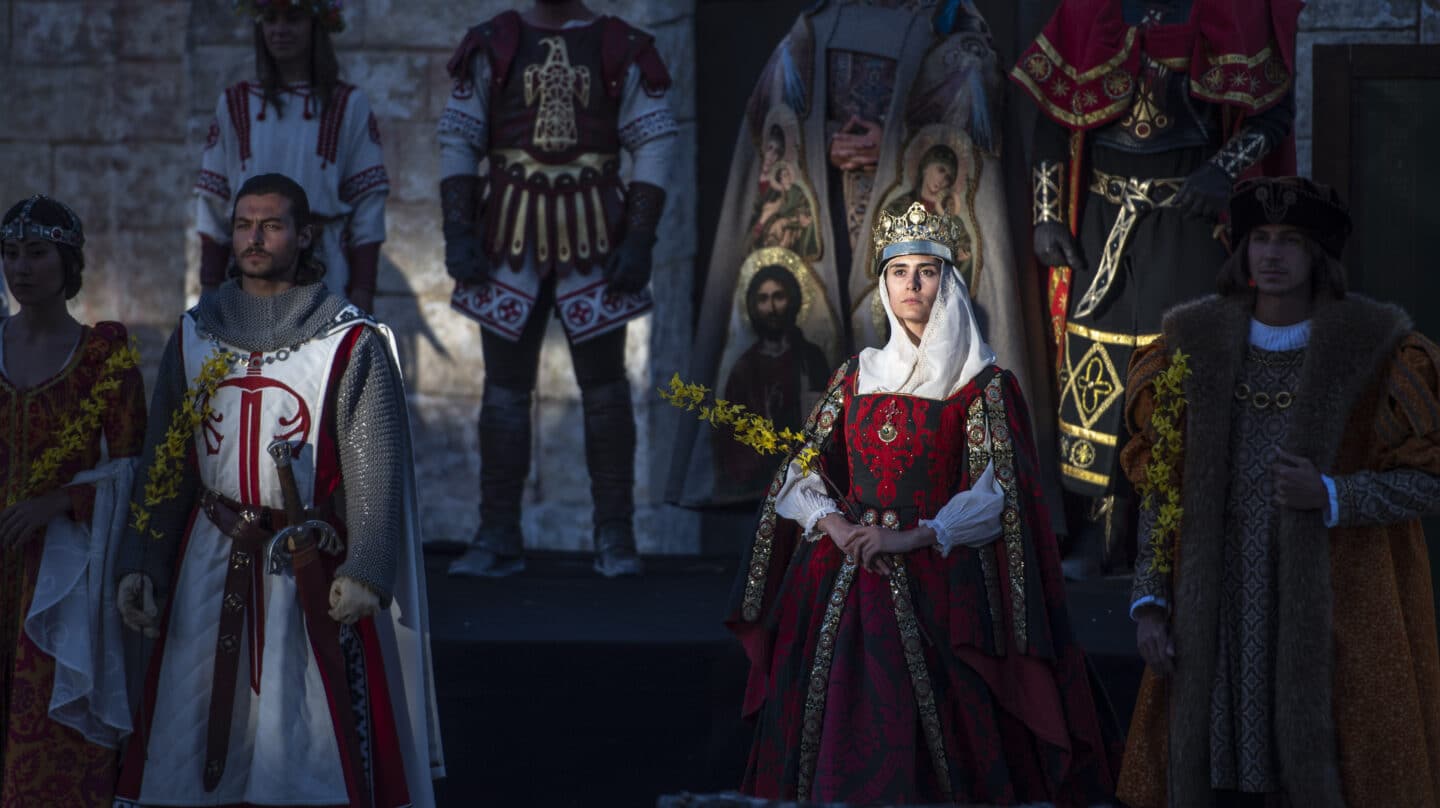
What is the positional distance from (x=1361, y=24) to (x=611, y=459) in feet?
8.52

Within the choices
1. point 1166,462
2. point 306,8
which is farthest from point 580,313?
point 1166,462

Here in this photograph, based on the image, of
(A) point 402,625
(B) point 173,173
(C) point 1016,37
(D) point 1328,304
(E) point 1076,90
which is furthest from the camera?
(B) point 173,173

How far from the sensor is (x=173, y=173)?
781 cm

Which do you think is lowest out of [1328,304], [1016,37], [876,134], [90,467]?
[90,467]

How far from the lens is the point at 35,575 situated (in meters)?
4.38

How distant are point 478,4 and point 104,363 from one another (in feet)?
10.6

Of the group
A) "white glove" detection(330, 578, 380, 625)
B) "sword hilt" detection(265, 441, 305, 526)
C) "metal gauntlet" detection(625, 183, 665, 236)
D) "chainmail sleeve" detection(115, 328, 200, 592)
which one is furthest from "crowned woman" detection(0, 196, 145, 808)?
"metal gauntlet" detection(625, 183, 665, 236)

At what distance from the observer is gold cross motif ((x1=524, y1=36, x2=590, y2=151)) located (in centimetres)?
609

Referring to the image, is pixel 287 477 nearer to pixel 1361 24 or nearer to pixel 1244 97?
pixel 1244 97

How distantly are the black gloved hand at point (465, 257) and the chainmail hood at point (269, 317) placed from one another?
5.88ft

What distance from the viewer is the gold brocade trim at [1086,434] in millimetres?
5789

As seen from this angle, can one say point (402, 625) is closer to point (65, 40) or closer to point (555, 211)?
point (555, 211)

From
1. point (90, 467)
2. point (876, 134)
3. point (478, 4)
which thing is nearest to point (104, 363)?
point (90, 467)

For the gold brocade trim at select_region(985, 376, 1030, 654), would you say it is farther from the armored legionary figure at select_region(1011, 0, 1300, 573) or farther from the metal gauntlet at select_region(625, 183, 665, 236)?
the metal gauntlet at select_region(625, 183, 665, 236)
